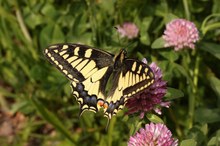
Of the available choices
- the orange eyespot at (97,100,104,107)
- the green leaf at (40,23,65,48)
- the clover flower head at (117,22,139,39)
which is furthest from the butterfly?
the green leaf at (40,23,65,48)

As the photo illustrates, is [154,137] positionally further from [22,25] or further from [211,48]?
[22,25]

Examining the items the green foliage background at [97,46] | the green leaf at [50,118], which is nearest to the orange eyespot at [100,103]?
the green foliage background at [97,46]

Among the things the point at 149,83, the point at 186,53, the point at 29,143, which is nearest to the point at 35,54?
the point at 29,143

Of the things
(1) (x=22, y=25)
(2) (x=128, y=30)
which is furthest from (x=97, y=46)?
(1) (x=22, y=25)

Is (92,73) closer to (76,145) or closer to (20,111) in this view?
(76,145)

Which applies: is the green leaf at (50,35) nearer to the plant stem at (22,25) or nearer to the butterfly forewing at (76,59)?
the plant stem at (22,25)
